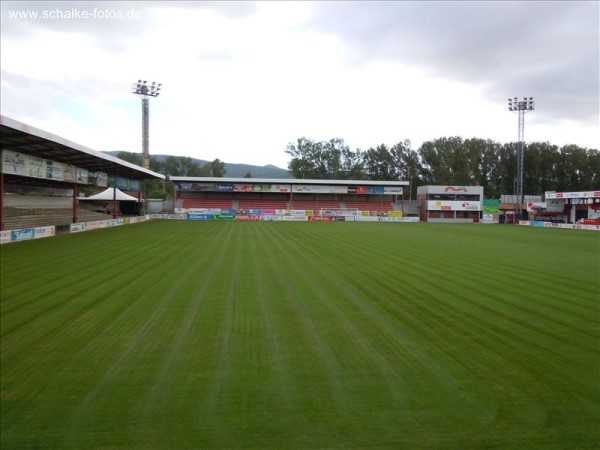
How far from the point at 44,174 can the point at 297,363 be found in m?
27.0

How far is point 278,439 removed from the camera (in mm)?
3961

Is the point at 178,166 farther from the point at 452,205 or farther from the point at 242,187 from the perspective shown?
the point at 452,205

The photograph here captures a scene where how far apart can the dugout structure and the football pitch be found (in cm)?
5576

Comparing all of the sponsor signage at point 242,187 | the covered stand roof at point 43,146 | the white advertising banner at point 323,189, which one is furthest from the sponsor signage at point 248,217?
the covered stand roof at point 43,146

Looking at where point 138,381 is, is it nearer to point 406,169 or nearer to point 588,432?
point 588,432

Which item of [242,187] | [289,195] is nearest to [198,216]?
[242,187]

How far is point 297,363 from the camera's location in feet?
19.0

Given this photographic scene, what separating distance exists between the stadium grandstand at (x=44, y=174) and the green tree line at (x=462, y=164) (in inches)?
2267

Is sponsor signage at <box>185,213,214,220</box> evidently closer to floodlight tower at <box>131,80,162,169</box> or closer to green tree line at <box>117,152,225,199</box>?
floodlight tower at <box>131,80,162,169</box>

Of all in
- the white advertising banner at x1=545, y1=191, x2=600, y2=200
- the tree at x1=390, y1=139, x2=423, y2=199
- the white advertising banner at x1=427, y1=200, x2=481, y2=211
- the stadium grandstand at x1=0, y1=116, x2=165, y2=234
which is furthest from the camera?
the tree at x1=390, y1=139, x2=423, y2=199

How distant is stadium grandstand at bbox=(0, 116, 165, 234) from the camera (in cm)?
2275

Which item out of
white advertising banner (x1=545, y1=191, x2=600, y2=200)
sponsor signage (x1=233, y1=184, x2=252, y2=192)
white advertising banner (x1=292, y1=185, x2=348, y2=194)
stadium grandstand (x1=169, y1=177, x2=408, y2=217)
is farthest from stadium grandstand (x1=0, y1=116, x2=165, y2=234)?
white advertising banner (x1=545, y1=191, x2=600, y2=200)

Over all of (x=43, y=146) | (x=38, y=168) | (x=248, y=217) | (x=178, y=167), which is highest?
(x=178, y=167)

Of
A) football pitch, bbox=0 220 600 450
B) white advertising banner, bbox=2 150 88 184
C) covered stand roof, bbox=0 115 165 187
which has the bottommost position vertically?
football pitch, bbox=0 220 600 450
